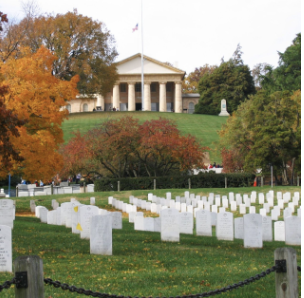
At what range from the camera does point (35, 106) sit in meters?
19.5

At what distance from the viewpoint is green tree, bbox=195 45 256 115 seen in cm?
8181

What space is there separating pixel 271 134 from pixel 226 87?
48264 mm

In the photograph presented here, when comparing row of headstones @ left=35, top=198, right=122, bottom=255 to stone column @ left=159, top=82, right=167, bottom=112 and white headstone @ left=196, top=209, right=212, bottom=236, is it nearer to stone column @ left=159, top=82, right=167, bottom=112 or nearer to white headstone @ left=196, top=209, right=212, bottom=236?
white headstone @ left=196, top=209, right=212, bottom=236

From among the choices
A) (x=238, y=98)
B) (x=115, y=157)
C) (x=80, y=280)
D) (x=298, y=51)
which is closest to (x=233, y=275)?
(x=80, y=280)

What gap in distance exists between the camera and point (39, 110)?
1966cm

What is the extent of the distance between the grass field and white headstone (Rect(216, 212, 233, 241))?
252mm

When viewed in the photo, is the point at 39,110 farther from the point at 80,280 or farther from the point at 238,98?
the point at 238,98

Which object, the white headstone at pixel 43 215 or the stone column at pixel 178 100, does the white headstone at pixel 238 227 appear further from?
the stone column at pixel 178 100

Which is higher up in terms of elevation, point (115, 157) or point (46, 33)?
point (46, 33)

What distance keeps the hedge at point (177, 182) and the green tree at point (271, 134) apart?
1267 millimetres

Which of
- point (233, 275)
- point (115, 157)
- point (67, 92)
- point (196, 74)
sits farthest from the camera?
point (196, 74)

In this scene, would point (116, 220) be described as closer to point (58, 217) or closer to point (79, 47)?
point (58, 217)

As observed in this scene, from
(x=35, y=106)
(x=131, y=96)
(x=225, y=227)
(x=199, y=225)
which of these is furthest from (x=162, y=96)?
(x=225, y=227)

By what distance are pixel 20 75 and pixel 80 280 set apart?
1382 centimetres
